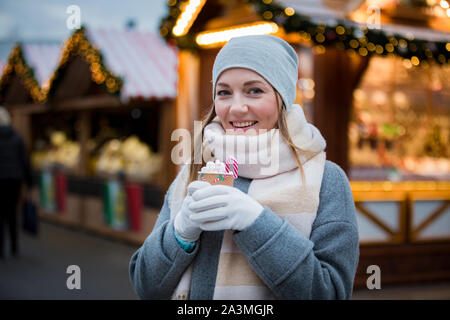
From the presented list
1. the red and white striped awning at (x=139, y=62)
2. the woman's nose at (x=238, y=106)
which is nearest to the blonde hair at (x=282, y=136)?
the woman's nose at (x=238, y=106)

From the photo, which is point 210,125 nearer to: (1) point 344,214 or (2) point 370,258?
(1) point 344,214

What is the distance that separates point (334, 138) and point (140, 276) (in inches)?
185

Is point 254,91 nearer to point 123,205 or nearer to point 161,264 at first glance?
point 161,264

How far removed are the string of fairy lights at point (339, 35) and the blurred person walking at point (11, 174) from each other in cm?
249

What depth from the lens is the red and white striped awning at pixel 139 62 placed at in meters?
7.32

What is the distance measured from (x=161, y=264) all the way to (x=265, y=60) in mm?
A: 652

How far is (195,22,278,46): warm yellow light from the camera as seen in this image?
17.4 ft

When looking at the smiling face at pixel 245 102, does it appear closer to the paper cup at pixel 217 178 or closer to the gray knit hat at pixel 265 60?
the gray knit hat at pixel 265 60

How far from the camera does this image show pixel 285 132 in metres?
1.52

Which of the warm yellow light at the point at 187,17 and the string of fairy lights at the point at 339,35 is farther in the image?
the warm yellow light at the point at 187,17

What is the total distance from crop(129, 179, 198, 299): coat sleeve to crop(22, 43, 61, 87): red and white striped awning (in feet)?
27.9

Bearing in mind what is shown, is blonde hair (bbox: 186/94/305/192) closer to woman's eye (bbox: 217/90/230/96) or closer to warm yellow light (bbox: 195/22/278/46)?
woman's eye (bbox: 217/90/230/96)

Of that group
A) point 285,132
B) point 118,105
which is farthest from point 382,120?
point 285,132

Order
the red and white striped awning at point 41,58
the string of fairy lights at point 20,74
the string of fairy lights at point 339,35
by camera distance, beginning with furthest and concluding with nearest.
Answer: the red and white striped awning at point 41,58 → the string of fairy lights at point 20,74 → the string of fairy lights at point 339,35
